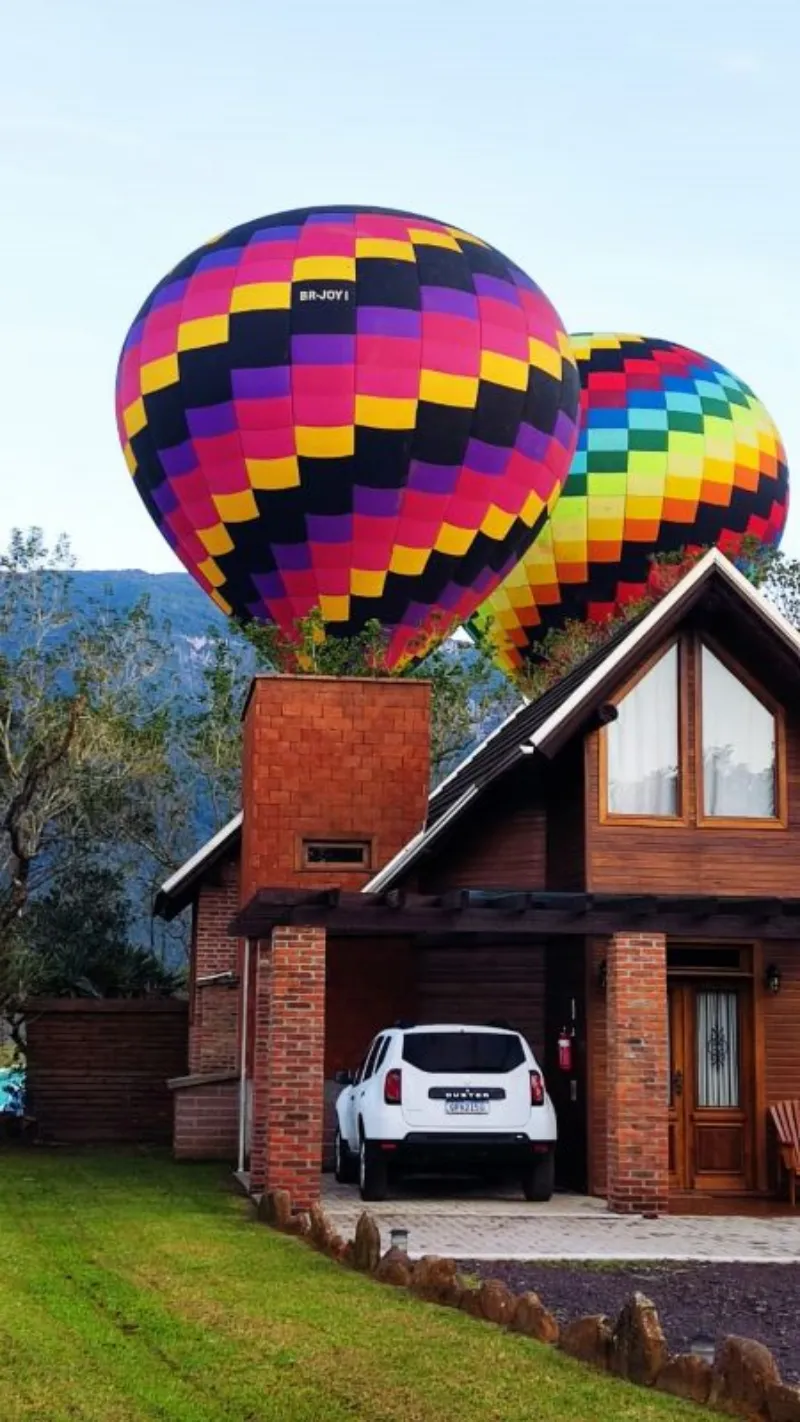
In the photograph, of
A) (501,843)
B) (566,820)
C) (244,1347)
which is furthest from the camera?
(501,843)

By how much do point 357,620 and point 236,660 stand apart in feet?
27.1

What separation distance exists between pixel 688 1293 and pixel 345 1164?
351 inches

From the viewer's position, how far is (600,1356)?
30.6 feet

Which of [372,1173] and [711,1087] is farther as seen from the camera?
[711,1087]

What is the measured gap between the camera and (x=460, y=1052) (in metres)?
18.3

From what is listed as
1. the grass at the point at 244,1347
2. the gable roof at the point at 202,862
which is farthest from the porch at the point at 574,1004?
the gable roof at the point at 202,862

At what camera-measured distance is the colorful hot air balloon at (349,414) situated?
118ft

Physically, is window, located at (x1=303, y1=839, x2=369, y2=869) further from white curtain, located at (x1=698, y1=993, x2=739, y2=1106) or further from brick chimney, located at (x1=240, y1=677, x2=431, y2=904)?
white curtain, located at (x1=698, y1=993, x2=739, y2=1106)

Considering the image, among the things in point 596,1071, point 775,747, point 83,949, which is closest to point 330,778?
point 596,1071

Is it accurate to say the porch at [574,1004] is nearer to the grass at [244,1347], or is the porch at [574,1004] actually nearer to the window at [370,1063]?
the window at [370,1063]

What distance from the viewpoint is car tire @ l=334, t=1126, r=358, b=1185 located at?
2088 centimetres

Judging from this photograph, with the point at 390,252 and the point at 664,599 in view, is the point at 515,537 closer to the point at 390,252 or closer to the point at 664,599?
the point at 390,252

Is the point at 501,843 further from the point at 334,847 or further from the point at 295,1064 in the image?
the point at 295,1064

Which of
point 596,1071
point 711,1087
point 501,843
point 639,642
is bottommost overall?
point 711,1087
